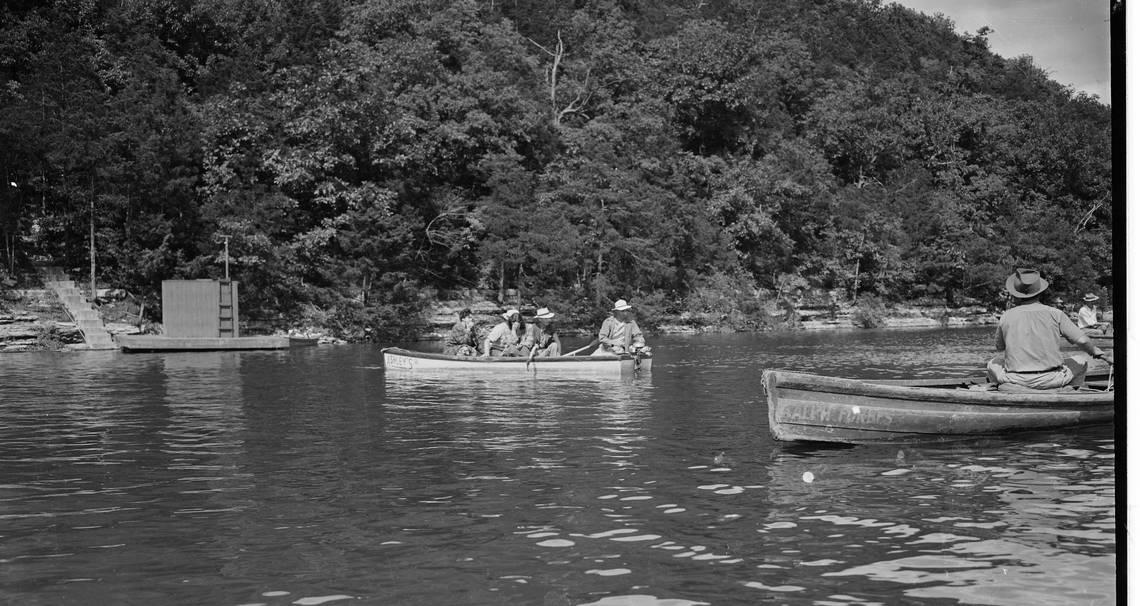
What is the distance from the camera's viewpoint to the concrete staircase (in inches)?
1452

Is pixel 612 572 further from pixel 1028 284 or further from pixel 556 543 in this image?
pixel 1028 284

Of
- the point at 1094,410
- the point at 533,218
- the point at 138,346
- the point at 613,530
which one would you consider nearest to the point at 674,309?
the point at 533,218

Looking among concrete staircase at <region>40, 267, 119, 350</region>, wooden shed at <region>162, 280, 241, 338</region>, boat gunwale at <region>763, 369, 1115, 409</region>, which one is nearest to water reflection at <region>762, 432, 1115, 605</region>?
boat gunwale at <region>763, 369, 1115, 409</region>

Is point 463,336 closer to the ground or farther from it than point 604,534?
farther from it

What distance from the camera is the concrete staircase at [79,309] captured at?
36875 millimetres

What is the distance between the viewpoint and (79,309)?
38312mm

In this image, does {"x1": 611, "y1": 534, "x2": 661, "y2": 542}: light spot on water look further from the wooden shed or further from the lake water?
the wooden shed

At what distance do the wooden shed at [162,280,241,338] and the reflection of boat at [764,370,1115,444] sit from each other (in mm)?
27755

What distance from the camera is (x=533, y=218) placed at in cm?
4597

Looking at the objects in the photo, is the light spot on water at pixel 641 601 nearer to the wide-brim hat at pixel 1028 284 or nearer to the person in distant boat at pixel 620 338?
the wide-brim hat at pixel 1028 284

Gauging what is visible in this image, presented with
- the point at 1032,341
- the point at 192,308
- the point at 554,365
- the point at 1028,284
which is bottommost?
the point at 554,365

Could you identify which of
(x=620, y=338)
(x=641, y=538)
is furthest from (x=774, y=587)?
(x=620, y=338)

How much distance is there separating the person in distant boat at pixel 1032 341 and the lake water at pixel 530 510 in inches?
28.4

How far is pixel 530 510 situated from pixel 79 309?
110 feet
